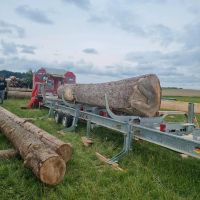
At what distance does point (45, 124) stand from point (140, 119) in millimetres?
4703

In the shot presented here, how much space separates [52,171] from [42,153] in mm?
370

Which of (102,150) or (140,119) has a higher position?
(140,119)

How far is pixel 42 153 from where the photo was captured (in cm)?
454

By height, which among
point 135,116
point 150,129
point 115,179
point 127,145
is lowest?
point 115,179

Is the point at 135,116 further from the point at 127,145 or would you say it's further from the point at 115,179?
the point at 115,179

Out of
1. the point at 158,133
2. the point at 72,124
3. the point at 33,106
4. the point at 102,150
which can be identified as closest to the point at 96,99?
the point at 72,124

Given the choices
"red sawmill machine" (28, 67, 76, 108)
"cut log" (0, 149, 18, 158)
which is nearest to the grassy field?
"cut log" (0, 149, 18, 158)

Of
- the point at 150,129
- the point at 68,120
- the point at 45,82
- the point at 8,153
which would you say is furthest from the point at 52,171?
the point at 45,82

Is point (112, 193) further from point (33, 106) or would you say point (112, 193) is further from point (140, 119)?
point (33, 106)

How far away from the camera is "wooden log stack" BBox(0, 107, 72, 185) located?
4301mm

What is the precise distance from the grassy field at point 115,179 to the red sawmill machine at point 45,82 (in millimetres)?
9217

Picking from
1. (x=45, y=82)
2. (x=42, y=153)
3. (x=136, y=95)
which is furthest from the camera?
(x=45, y=82)

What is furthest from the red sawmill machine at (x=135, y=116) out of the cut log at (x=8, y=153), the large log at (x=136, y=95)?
the cut log at (x=8, y=153)

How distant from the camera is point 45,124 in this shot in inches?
393
